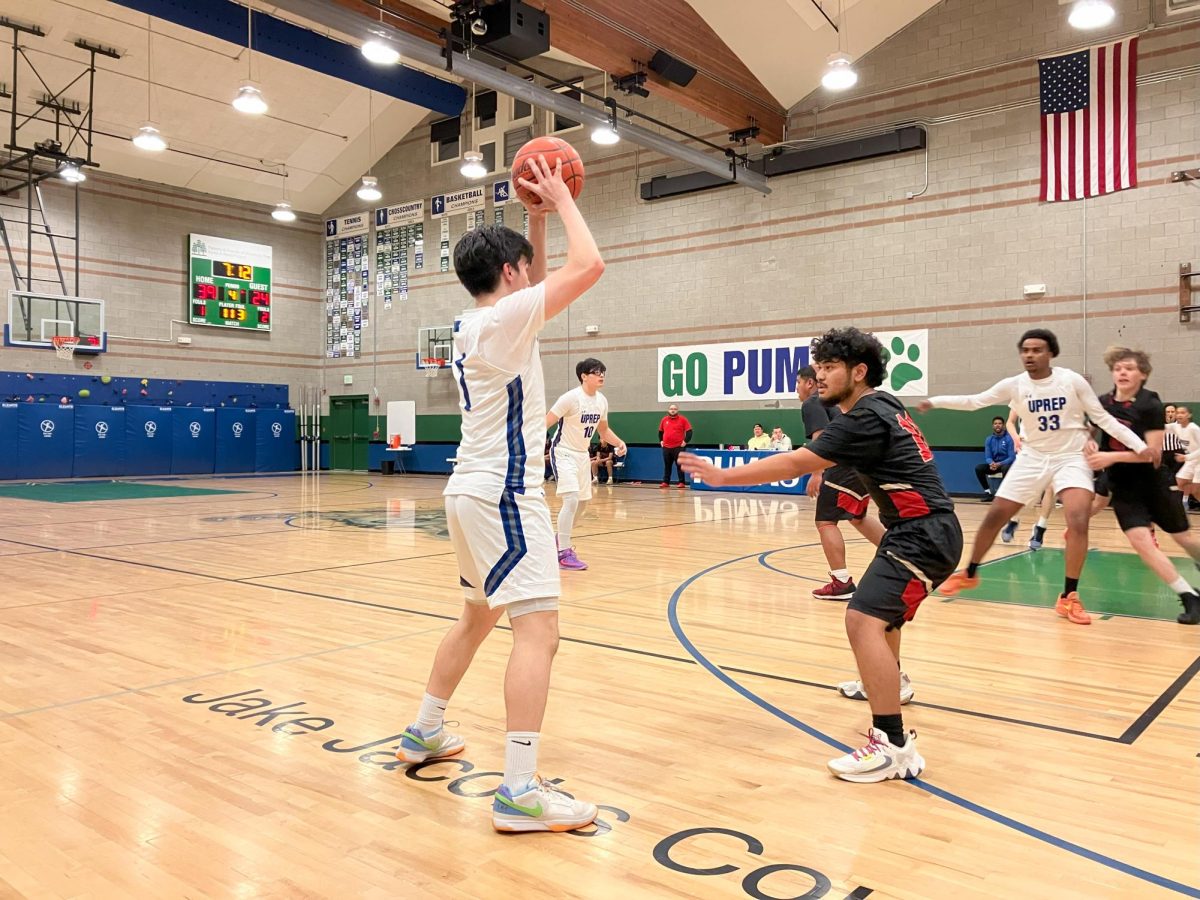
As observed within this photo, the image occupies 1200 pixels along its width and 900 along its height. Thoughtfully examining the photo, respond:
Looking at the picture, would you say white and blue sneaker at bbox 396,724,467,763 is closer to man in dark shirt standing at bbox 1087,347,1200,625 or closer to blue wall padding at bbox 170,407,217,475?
man in dark shirt standing at bbox 1087,347,1200,625

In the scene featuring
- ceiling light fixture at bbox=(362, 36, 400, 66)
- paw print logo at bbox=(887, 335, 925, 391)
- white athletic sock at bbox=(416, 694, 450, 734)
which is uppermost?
ceiling light fixture at bbox=(362, 36, 400, 66)

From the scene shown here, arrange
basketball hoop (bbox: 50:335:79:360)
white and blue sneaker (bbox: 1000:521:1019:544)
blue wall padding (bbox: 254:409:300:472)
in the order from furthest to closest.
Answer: blue wall padding (bbox: 254:409:300:472) → basketball hoop (bbox: 50:335:79:360) → white and blue sneaker (bbox: 1000:521:1019:544)

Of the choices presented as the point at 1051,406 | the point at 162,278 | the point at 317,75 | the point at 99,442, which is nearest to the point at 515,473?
the point at 1051,406

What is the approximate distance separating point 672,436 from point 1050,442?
12391mm

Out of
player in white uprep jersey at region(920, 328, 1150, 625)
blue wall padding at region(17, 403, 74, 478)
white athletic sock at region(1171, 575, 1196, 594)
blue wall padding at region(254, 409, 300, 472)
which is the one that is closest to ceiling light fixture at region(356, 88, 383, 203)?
blue wall padding at region(254, 409, 300, 472)

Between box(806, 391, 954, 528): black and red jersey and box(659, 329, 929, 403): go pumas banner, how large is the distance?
13.0 m

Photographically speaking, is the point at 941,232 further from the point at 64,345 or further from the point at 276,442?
the point at 64,345

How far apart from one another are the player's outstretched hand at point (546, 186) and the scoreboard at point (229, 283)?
2212cm

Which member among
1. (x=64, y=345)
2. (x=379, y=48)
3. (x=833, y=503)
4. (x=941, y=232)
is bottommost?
(x=833, y=503)

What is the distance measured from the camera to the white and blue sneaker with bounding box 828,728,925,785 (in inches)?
112

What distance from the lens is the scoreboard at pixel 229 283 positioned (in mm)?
22359

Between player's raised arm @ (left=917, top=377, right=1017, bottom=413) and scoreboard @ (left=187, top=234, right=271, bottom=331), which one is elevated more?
scoreboard @ (left=187, top=234, right=271, bottom=331)

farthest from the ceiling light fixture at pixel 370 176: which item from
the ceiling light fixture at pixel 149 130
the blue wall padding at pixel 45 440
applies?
the blue wall padding at pixel 45 440

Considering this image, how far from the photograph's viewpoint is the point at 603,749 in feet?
10.3
